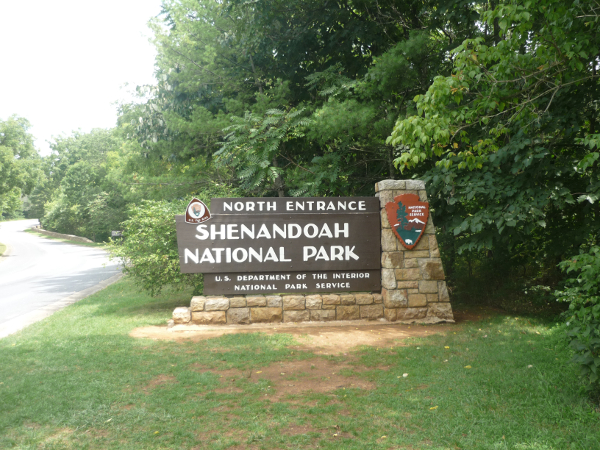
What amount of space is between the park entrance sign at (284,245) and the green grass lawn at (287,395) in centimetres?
126

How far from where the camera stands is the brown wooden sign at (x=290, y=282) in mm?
8289

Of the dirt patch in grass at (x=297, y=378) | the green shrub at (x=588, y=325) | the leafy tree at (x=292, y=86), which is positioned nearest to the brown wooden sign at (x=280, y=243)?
the leafy tree at (x=292, y=86)

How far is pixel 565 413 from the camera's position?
13.4 feet

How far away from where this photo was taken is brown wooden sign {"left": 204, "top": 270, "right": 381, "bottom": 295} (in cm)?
829

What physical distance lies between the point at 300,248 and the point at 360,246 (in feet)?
3.46

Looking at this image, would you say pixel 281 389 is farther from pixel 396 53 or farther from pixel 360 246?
pixel 396 53

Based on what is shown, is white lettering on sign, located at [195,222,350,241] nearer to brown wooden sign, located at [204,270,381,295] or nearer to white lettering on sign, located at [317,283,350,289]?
brown wooden sign, located at [204,270,381,295]

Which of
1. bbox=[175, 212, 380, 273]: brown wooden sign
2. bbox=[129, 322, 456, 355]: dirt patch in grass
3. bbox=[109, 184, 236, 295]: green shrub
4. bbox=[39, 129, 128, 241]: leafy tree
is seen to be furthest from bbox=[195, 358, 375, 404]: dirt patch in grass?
bbox=[39, 129, 128, 241]: leafy tree

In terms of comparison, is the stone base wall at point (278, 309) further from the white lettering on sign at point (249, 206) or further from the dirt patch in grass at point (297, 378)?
the dirt patch in grass at point (297, 378)

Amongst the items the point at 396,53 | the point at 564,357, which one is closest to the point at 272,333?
the point at 564,357

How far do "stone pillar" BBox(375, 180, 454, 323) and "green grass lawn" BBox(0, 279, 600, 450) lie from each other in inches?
37.6

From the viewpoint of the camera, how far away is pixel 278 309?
8258 millimetres

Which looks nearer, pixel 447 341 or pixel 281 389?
pixel 281 389

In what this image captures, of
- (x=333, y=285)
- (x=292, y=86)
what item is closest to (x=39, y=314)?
(x=333, y=285)
